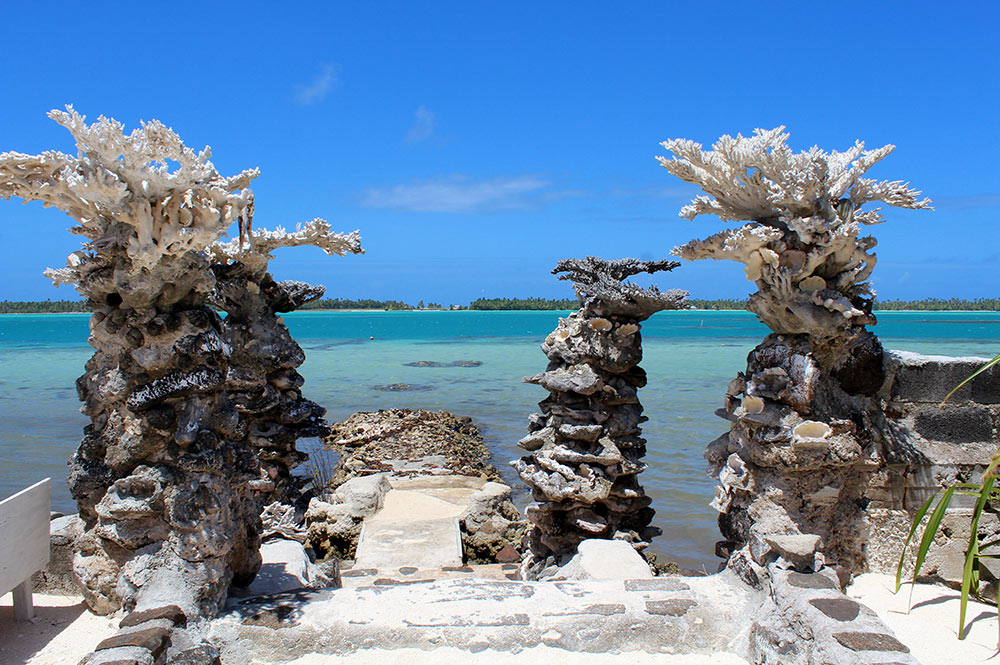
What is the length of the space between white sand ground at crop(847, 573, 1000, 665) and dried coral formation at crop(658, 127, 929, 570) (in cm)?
47

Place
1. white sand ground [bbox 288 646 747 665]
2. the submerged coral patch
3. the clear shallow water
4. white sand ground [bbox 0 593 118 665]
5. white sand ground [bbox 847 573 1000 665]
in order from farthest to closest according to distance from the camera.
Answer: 1. the submerged coral patch
2. the clear shallow water
3. white sand ground [bbox 288 646 747 665]
4. white sand ground [bbox 0 593 118 665]
5. white sand ground [bbox 847 573 1000 665]

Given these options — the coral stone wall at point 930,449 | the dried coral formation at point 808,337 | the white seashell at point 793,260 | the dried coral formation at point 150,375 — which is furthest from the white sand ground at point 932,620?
the dried coral formation at point 150,375

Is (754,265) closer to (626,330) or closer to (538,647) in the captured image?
(626,330)

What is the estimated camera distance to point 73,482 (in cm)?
481

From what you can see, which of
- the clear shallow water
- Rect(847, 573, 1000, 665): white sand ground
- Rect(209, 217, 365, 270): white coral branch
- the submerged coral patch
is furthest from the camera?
the submerged coral patch

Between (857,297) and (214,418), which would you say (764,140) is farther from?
(214,418)

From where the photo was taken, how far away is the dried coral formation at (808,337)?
5.26 m

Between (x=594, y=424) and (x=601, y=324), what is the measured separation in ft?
3.47

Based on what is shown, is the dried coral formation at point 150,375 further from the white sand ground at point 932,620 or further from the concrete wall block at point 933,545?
the concrete wall block at point 933,545

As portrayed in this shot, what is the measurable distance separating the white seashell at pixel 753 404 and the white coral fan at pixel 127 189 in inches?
157

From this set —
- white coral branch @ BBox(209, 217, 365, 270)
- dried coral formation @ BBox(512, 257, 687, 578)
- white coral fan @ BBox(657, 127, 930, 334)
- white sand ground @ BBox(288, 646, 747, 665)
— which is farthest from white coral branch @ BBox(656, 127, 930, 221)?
white coral branch @ BBox(209, 217, 365, 270)

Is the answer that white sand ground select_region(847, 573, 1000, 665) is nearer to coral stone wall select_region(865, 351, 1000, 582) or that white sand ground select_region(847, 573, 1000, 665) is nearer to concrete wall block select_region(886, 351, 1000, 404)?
coral stone wall select_region(865, 351, 1000, 582)

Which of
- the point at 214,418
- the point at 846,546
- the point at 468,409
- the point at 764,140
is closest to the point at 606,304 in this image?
the point at 764,140

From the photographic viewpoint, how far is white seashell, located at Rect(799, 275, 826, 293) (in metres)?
5.30
